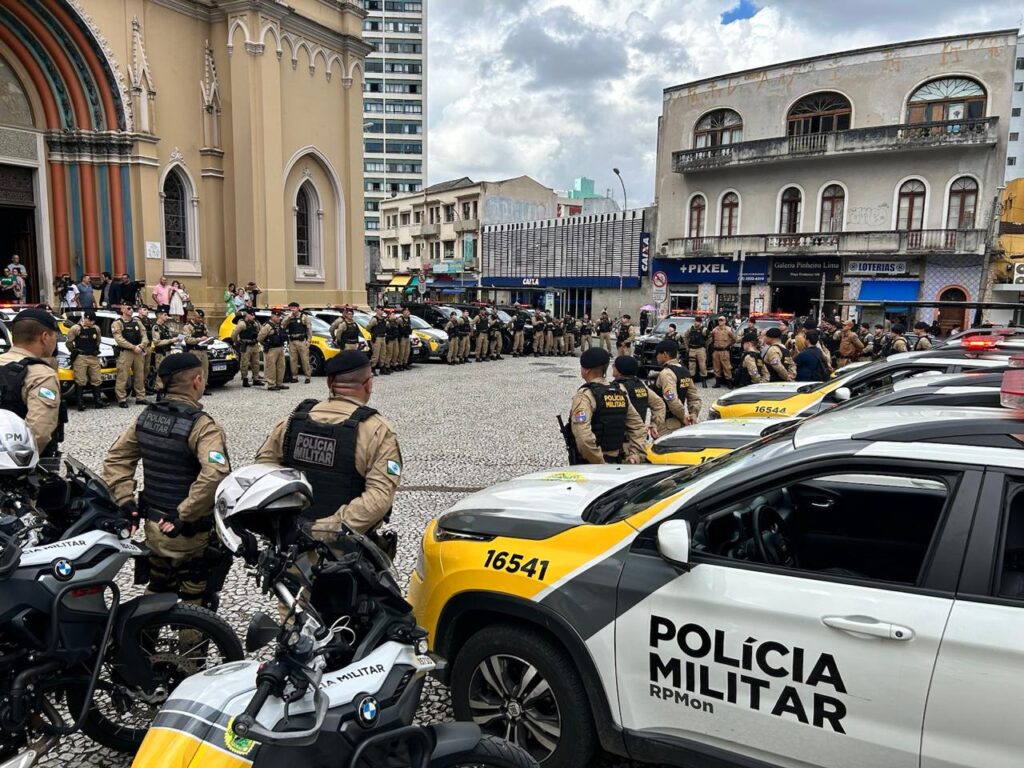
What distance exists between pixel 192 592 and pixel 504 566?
69.2 inches

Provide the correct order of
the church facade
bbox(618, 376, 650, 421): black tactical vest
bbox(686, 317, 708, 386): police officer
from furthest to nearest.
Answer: the church facade → bbox(686, 317, 708, 386): police officer → bbox(618, 376, 650, 421): black tactical vest

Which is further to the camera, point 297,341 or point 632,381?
point 297,341

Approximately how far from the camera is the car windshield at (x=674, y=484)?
9.78ft

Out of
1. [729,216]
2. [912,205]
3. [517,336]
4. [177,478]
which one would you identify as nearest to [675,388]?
[177,478]

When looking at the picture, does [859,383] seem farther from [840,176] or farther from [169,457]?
[840,176]

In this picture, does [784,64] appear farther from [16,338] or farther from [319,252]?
[16,338]

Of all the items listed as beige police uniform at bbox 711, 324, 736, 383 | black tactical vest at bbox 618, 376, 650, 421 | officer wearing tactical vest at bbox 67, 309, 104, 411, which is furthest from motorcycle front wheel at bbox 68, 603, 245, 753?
beige police uniform at bbox 711, 324, 736, 383

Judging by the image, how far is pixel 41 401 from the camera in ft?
14.7

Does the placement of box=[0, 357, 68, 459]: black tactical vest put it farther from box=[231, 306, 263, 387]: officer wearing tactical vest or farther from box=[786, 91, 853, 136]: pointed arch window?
box=[786, 91, 853, 136]: pointed arch window

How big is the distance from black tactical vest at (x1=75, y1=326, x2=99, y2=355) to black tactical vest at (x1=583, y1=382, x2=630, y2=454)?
901cm

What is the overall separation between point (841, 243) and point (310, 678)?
36416 millimetres

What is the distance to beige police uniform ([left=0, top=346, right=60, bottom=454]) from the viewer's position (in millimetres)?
4457

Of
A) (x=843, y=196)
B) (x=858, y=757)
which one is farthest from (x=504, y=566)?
(x=843, y=196)

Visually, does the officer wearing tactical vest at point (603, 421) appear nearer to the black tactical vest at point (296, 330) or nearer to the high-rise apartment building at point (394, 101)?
the black tactical vest at point (296, 330)
